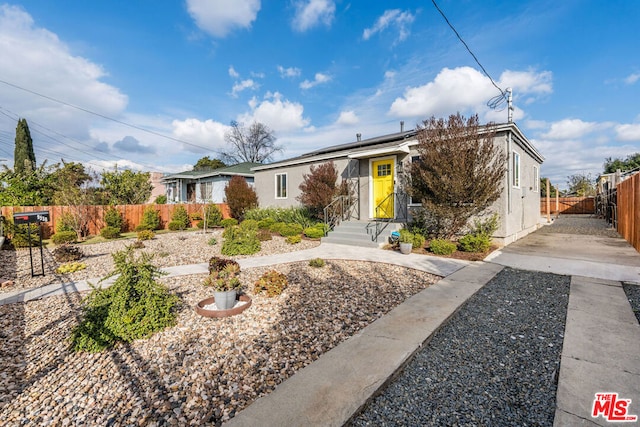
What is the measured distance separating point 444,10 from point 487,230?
5.96 metres

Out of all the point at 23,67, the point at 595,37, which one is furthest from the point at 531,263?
the point at 23,67

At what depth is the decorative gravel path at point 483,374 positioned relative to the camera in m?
1.99

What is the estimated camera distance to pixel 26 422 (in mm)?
1931

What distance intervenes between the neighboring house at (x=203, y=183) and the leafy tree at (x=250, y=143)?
13666 mm

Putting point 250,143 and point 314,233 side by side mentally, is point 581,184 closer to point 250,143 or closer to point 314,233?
point 314,233

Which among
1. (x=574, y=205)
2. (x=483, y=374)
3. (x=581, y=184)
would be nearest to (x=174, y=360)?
(x=483, y=374)

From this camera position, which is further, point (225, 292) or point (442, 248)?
point (442, 248)

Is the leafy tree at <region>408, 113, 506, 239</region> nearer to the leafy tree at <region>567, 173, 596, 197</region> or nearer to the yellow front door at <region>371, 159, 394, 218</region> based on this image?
the yellow front door at <region>371, 159, 394, 218</region>

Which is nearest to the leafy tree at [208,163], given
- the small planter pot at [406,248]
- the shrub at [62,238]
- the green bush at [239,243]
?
the shrub at [62,238]

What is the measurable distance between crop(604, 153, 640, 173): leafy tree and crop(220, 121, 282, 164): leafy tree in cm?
3801

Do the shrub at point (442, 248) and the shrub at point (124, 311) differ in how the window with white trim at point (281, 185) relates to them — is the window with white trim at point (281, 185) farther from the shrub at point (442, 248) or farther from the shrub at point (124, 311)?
the shrub at point (124, 311)

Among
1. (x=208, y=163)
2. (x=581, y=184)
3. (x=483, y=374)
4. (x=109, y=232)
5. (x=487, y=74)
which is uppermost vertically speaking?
(x=208, y=163)

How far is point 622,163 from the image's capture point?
30.5 metres

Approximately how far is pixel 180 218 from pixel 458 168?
533 inches
